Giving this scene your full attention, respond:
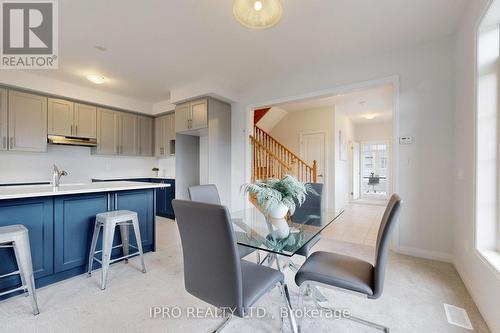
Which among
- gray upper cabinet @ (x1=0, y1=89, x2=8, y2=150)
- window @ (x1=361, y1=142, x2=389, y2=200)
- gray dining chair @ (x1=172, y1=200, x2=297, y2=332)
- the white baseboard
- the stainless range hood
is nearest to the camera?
gray dining chair @ (x1=172, y1=200, x2=297, y2=332)

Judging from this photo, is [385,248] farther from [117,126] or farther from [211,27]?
[117,126]

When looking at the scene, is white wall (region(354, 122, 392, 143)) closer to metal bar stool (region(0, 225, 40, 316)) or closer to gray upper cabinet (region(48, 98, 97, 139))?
gray upper cabinet (region(48, 98, 97, 139))

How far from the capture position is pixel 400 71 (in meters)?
2.89

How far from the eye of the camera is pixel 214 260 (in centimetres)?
112

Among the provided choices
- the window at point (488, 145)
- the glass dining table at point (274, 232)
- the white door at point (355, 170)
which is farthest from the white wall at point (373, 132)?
the glass dining table at point (274, 232)

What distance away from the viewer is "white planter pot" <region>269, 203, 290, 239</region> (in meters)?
1.72

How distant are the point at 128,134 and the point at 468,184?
222 inches

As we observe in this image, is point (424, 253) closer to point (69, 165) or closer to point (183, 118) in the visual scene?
point (183, 118)

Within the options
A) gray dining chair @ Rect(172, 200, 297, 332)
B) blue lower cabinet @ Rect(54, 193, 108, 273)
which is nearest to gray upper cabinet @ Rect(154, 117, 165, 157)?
blue lower cabinet @ Rect(54, 193, 108, 273)

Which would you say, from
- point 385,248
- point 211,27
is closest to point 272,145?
point 211,27

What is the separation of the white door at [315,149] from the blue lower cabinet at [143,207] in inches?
158

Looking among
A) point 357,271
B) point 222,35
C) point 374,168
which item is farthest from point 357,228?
point 374,168

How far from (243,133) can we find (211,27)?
6.91 feet

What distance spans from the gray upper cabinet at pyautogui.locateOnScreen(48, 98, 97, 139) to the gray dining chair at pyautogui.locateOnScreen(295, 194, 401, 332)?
4740 mm
